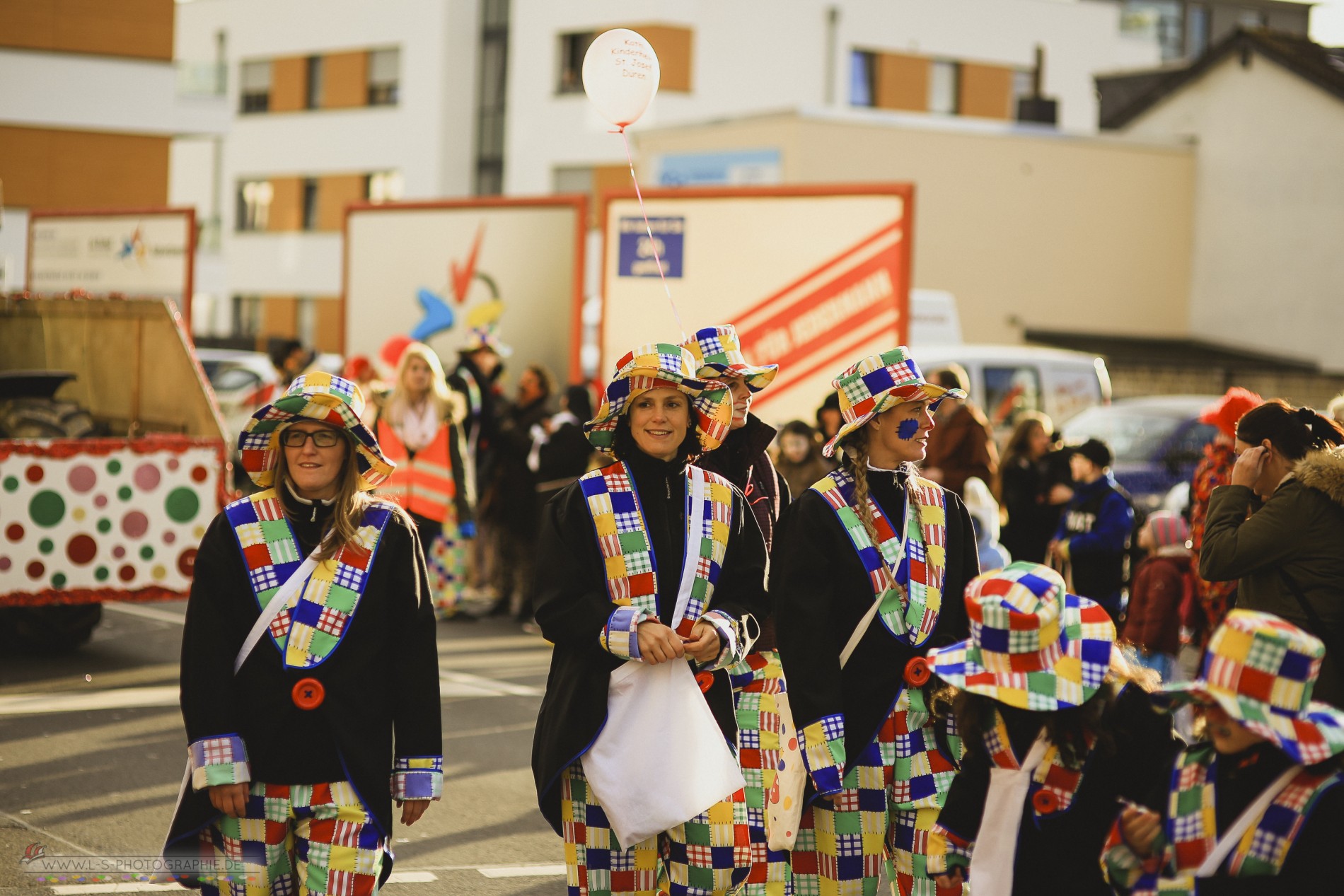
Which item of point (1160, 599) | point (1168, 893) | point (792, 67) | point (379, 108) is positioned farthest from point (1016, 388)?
point (379, 108)

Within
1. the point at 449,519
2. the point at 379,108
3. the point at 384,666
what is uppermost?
the point at 379,108

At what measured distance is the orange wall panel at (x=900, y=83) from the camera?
137 feet

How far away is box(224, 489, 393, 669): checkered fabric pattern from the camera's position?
4121 millimetres

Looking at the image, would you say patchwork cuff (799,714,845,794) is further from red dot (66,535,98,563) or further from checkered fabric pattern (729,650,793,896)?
red dot (66,535,98,563)

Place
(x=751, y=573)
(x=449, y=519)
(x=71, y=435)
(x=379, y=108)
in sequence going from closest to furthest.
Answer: (x=751, y=573), (x=71, y=435), (x=449, y=519), (x=379, y=108)

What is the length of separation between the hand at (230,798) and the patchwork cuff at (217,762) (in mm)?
19

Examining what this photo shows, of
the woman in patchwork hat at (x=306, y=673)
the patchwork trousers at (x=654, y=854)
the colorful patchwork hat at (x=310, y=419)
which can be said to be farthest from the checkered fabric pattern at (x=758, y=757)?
the colorful patchwork hat at (x=310, y=419)

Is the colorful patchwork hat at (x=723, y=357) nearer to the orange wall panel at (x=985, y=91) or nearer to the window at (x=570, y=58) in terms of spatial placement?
the window at (x=570, y=58)

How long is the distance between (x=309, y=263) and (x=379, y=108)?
15.2 ft

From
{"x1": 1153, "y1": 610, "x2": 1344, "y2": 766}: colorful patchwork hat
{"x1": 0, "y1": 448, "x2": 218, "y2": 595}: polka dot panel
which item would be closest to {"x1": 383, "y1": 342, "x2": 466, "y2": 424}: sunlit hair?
{"x1": 0, "y1": 448, "x2": 218, "y2": 595}: polka dot panel

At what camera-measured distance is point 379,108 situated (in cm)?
4412

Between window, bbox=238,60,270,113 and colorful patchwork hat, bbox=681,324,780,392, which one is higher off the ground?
window, bbox=238,60,270,113

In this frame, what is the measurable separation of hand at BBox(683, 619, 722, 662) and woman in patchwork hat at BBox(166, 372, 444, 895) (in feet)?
2.25

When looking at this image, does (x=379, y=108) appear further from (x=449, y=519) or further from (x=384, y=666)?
(x=384, y=666)
